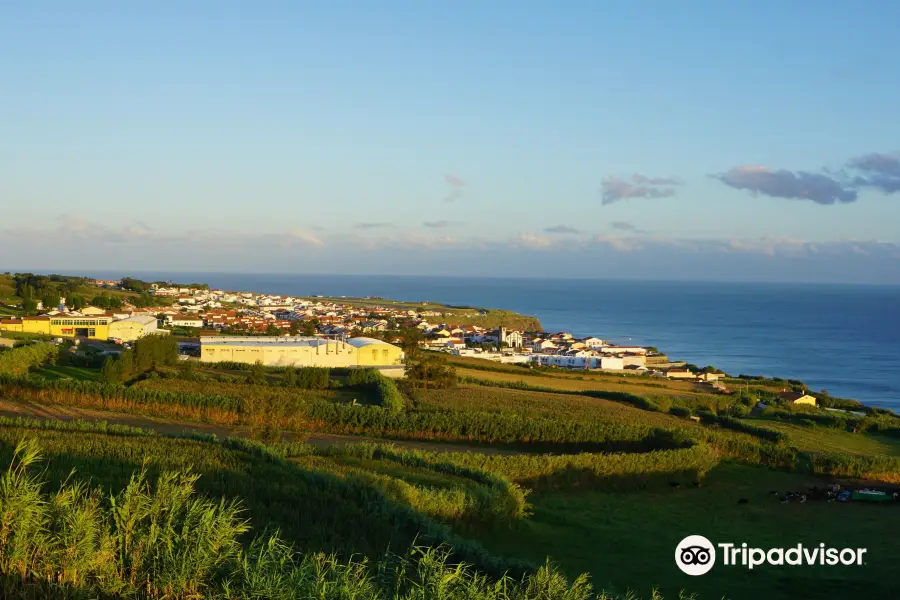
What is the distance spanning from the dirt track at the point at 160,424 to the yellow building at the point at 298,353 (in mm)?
17712

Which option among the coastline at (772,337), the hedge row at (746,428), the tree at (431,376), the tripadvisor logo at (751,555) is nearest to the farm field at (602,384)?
the tree at (431,376)

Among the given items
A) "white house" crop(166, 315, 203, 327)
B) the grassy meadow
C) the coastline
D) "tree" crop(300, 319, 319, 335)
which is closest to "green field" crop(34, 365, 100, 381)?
the grassy meadow

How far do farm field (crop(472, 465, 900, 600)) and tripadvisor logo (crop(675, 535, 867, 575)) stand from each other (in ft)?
0.69

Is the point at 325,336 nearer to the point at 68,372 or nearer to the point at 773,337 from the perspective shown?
the point at 68,372

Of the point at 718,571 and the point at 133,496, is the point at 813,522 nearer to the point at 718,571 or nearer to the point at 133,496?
the point at 718,571

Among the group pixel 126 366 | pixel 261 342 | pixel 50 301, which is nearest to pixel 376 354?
pixel 261 342

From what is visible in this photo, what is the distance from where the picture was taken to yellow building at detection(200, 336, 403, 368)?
149ft

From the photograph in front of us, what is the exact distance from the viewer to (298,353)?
45500 mm

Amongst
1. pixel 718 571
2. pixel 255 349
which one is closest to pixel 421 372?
pixel 255 349

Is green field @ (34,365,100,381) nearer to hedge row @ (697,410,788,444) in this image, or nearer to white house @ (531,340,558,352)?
hedge row @ (697,410,788,444)

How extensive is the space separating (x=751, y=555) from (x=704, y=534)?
1568 mm

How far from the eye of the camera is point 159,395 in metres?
27.9

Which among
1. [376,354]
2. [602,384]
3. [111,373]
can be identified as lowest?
[602,384]

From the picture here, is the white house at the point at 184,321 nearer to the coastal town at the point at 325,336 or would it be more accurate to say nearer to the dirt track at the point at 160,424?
the coastal town at the point at 325,336
